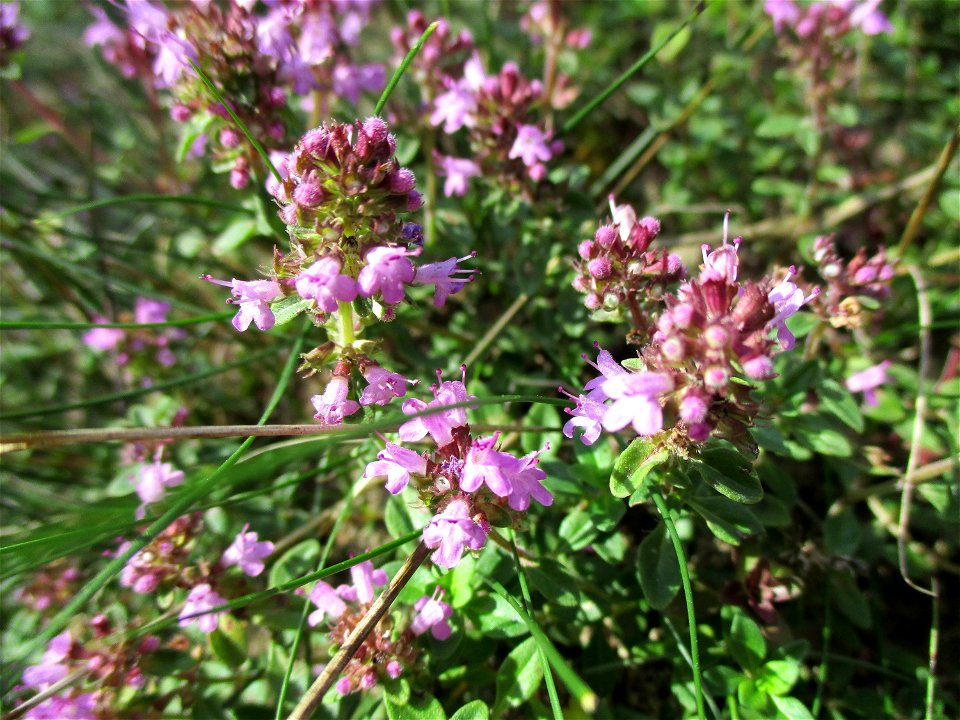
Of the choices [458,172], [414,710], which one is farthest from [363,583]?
[458,172]

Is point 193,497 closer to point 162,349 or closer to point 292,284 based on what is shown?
point 292,284

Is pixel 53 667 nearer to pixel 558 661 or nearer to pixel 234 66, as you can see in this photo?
pixel 558 661

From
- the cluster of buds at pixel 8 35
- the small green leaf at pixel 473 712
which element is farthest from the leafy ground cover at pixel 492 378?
the cluster of buds at pixel 8 35

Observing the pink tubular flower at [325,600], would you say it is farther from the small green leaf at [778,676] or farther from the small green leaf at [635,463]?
the small green leaf at [778,676]

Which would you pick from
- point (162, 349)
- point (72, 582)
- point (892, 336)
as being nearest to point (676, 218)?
point (892, 336)

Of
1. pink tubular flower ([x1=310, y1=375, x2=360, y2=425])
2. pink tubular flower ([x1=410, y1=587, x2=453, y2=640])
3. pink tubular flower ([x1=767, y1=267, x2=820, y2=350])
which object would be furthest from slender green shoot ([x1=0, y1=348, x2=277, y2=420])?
pink tubular flower ([x1=767, y1=267, x2=820, y2=350])

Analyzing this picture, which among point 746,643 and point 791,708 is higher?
point 746,643
